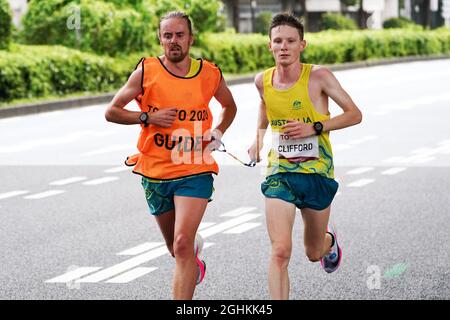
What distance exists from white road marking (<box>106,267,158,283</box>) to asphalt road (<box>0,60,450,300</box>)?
0.01 m

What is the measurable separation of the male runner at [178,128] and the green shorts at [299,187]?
0.34 metres

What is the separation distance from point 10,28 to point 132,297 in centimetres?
2168

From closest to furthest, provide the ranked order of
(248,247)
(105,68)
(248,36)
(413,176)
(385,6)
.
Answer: (248,247) < (413,176) < (105,68) < (248,36) < (385,6)

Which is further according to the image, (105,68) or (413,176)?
(105,68)

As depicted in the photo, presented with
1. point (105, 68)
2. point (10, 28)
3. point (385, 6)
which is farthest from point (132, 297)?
point (385, 6)

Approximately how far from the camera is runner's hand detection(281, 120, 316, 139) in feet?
21.6

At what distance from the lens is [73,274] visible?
8680 millimetres

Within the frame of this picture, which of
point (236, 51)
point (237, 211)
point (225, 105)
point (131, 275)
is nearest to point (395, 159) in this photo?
point (237, 211)

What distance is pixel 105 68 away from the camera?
3116cm

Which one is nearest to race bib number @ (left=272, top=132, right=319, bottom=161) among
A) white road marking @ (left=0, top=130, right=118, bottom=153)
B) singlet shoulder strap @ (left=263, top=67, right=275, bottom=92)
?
singlet shoulder strap @ (left=263, top=67, right=275, bottom=92)

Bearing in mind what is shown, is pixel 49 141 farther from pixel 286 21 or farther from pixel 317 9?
pixel 317 9

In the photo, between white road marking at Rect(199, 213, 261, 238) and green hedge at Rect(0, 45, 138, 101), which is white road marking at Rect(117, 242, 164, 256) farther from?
green hedge at Rect(0, 45, 138, 101)

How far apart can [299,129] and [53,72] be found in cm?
2270
